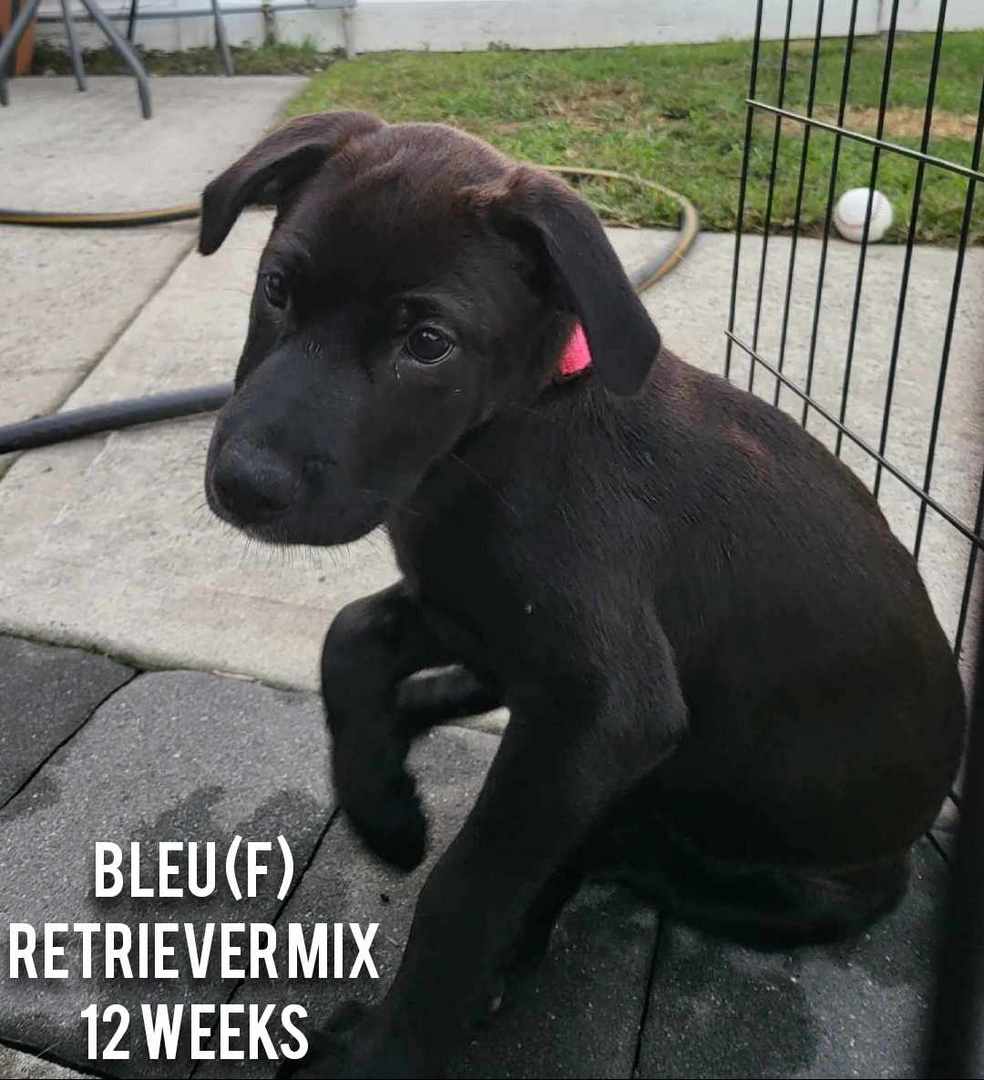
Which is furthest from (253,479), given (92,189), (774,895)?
(92,189)

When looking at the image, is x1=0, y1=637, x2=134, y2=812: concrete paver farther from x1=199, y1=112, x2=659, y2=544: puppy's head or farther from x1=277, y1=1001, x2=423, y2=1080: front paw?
x1=199, y1=112, x2=659, y2=544: puppy's head

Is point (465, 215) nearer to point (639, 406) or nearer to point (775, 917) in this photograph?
point (639, 406)

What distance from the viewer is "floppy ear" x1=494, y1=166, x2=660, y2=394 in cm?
146

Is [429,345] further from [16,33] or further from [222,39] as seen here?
[222,39]

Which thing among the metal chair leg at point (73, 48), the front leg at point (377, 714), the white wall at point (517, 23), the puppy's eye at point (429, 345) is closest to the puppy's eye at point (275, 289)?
the puppy's eye at point (429, 345)

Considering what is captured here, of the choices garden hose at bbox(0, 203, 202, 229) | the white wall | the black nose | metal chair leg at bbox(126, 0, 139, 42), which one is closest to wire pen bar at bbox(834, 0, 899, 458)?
the black nose

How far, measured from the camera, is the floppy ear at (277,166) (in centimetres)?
167

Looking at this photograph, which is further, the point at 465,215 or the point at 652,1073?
the point at 652,1073

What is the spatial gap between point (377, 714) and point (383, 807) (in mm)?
149

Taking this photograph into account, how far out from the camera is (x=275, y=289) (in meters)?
1.56

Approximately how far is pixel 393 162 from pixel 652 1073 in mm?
1287

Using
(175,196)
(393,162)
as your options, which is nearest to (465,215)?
(393,162)

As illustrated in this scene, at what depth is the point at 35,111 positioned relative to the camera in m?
6.86

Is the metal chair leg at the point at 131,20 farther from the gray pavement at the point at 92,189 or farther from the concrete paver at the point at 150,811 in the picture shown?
the concrete paver at the point at 150,811
